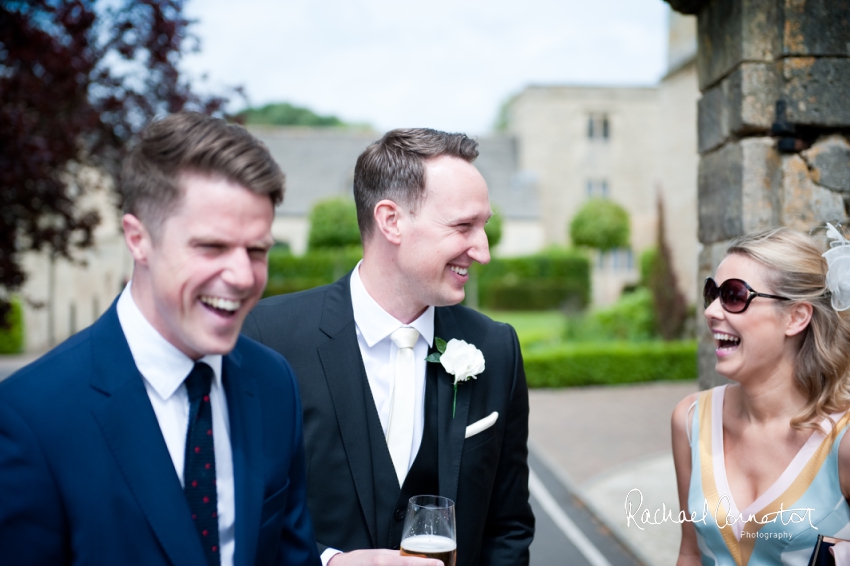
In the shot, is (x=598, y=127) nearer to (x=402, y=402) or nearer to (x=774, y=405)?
(x=774, y=405)

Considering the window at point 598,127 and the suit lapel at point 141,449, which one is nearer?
the suit lapel at point 141,449

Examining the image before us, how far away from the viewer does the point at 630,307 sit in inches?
685

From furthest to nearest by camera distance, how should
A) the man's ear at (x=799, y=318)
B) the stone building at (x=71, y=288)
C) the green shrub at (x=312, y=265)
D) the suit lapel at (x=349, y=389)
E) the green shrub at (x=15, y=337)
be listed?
the green shrub at (x=312, y=265) → the stone building at (x=71, y=288) → the green shrub at (x=15, y=337) → the man's ear at (x=799, y=318) → the suit lapel at (x=349, y=389)

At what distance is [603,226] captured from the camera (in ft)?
88.0

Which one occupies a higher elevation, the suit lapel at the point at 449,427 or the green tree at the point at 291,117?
the green tree at the point at 291,117

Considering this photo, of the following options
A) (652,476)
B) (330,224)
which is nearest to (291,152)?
(330,224)

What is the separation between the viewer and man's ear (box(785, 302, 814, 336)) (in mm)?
2625

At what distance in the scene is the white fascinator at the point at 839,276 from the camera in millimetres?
2518

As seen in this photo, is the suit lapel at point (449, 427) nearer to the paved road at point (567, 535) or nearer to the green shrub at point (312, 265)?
the paved road at point (567, 535)

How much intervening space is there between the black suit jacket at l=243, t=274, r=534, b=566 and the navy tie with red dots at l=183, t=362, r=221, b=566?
0.79 meters

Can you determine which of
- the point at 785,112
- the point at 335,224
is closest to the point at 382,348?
the point at 785,112

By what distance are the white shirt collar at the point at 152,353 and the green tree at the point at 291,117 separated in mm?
67537

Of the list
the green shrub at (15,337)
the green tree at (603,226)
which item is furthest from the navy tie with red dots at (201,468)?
the green tree at (603,226)

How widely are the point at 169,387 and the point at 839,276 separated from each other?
2306 mm
